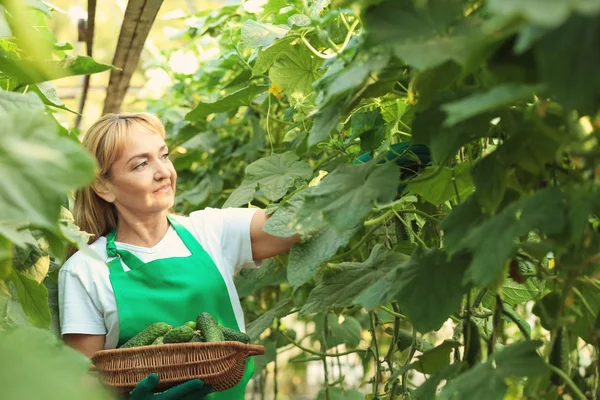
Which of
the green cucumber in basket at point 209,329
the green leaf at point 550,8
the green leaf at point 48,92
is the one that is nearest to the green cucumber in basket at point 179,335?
the green cucumber in basket at point 209,329

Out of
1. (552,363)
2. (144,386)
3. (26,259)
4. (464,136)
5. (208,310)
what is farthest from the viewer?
(208,310)

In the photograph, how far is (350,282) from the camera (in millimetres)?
1441

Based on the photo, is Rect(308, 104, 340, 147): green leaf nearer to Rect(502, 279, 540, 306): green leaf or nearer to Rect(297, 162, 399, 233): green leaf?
Rect(297, 162, 399, 233): green leaf

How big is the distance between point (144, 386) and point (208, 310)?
1.20 ft

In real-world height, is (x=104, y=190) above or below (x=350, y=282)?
above

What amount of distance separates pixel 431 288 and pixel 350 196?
0.15m

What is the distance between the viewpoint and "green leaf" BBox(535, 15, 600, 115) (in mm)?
679

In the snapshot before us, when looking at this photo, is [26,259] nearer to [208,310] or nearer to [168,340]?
[168,340]

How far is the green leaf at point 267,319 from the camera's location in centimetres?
194

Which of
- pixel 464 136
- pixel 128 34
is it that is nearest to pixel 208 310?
pixel 128 34

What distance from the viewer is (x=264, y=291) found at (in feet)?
10.5

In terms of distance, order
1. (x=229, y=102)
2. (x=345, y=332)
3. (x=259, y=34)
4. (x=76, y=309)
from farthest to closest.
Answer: (x=345, y=332)
(x=229, y=102)
(x=76, y=309)
(x=259, y=34)

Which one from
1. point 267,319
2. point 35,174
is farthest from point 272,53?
point 35,174

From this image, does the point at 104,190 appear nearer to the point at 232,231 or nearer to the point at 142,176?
the point at 142,176
